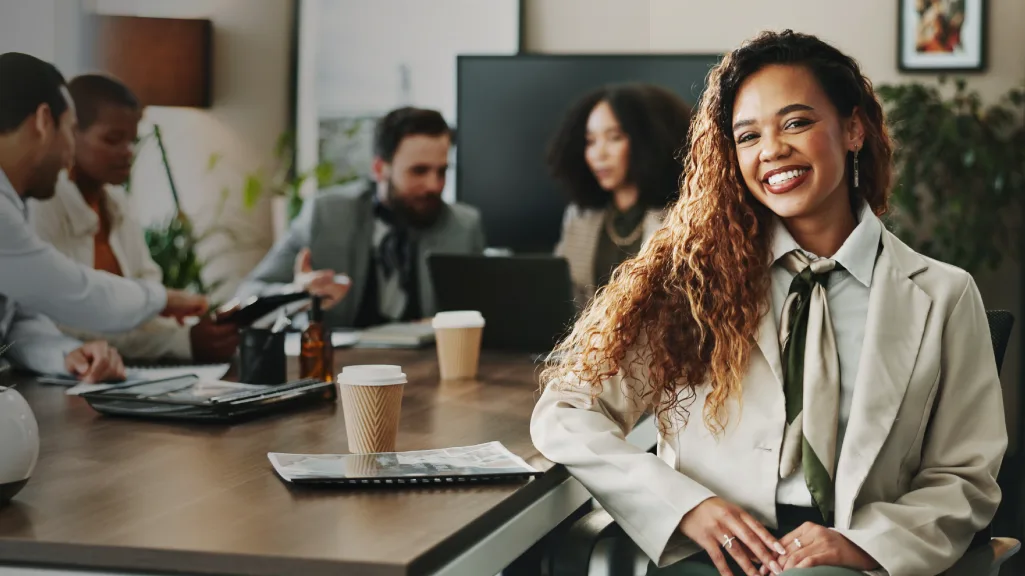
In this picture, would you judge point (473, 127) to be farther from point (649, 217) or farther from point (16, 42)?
point (16, 42)

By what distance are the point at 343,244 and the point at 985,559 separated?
8.22ft

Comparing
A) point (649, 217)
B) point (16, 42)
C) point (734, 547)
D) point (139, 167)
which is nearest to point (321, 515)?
point (734, 547)

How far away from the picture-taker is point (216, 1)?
15.4ft

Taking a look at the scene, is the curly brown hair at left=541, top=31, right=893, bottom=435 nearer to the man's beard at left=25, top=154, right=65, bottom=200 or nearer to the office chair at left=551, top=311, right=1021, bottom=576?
the office chair at left=551, top=311, right=1021, bottom=576

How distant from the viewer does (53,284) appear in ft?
7.40

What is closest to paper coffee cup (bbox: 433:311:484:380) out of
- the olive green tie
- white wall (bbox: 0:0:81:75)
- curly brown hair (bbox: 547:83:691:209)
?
the olive green tie

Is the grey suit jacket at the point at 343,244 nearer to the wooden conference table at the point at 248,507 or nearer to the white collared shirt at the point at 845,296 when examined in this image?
the wooden conference table at the point at 248,507

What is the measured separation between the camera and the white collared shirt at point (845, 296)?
149cm

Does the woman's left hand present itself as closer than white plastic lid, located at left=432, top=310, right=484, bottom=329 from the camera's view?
Yes

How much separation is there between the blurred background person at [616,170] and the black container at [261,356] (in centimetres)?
140

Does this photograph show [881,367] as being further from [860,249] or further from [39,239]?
[39,239]

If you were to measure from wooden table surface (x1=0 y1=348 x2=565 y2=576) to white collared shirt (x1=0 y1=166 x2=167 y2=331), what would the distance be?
0.46 metres

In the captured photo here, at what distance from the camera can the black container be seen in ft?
6.47

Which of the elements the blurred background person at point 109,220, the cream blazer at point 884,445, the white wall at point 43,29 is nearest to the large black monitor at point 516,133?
the white wall at point 43,29
